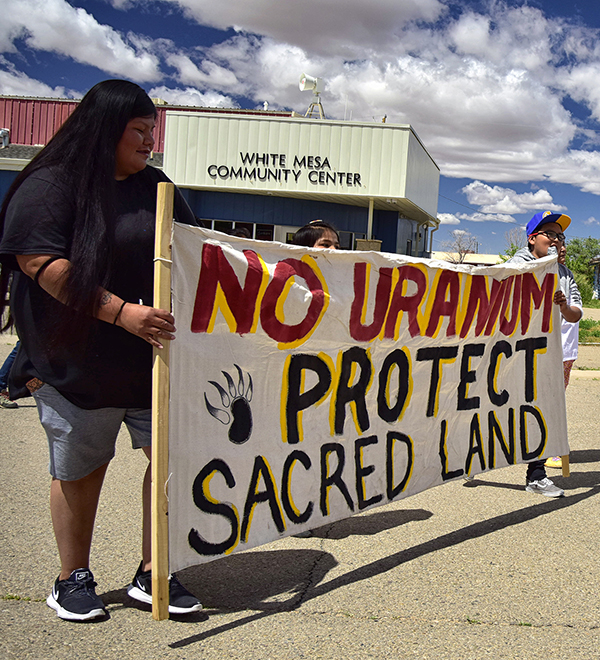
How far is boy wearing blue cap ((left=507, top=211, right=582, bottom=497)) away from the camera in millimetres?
4596

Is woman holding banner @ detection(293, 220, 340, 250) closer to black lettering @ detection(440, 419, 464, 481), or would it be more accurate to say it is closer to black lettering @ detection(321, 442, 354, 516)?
black lettering @ detection(440, 419, 464, 481)

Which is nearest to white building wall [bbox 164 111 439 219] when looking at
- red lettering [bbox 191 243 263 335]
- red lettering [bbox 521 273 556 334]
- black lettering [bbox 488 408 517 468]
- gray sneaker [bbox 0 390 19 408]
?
gray sneaker [bbox 0 390 19 408]

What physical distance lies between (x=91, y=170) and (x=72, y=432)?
1.00 metres

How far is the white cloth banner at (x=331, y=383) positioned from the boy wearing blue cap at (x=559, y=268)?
0.68ft

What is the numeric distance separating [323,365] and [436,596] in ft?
3.74

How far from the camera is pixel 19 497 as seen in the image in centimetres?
415

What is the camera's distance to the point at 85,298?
2467 millimetres

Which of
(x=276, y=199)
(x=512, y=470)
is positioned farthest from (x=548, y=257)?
(x=276, y=199)

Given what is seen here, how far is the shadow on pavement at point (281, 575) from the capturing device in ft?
9.45

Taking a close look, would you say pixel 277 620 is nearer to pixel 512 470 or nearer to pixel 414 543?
pixel 414 543

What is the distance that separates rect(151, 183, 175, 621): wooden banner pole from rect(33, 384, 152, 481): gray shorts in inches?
9.8

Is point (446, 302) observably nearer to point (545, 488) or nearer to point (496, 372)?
point (496, 372)

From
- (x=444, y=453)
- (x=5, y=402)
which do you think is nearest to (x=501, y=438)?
(x=444, y=453)

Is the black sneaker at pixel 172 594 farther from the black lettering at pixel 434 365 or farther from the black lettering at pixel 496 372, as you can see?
the black lettering at pixel 496 372
